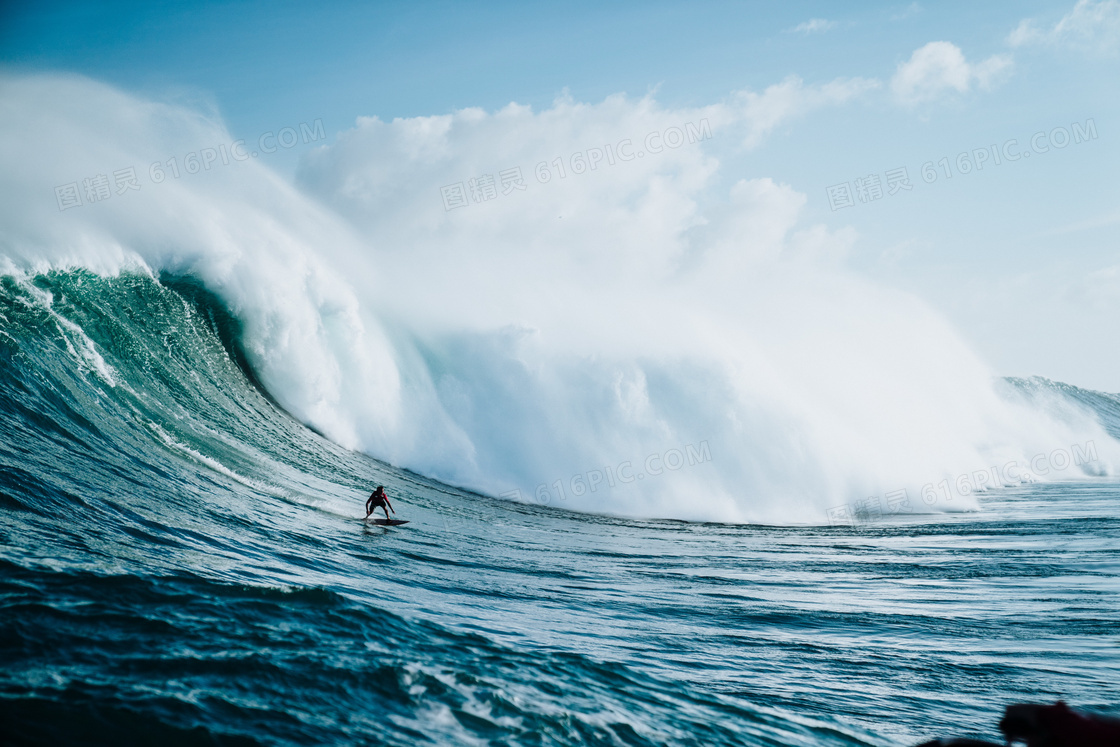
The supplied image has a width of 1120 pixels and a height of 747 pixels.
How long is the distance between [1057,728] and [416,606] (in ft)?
16.8

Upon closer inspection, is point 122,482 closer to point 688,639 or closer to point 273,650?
point 273,650

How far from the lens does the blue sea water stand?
3273mm

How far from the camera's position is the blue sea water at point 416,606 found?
3273 mm

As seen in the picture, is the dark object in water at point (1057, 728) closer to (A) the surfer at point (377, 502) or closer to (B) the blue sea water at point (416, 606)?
(B) the blue sea water at point (416, 606)

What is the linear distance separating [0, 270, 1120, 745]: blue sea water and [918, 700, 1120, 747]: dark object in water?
2272mm

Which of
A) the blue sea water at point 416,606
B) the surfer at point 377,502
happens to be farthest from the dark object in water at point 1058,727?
the surfer at point 377,502

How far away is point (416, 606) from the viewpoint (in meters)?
5.73

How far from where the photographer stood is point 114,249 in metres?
15.5

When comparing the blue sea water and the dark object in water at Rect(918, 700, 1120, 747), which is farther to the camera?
the blue sea water

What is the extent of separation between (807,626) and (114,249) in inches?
696

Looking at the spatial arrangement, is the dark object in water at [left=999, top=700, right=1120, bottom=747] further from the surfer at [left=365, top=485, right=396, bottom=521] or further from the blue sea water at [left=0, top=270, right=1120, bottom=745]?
the surfer at [left=365, top=485, right=396, bottom=521]

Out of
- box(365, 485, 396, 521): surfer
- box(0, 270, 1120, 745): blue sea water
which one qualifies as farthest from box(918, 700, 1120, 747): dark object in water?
→ box(365, 485, 396, 521): surfer

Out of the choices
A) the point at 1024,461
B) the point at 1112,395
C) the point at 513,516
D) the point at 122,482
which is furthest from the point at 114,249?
the point at 1112,395

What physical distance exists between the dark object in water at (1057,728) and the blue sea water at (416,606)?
227cm
